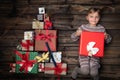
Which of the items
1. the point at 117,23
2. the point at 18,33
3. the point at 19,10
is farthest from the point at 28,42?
the point at 117,23

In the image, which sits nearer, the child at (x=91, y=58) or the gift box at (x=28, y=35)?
the child at (x=91, y=58)

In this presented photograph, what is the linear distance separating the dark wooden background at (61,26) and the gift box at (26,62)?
0.07 m

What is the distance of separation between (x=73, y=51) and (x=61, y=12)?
1.48 ft

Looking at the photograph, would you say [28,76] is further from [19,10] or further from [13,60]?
[19,10]

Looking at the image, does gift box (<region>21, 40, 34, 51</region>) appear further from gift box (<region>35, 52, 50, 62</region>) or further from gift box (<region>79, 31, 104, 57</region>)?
gift box (<region>79, 31, 104, 57</region>)

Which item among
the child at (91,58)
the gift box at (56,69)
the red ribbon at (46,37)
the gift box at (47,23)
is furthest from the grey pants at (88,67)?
the gift box at (47,23)

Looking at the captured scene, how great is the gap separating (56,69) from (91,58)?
1.35ft

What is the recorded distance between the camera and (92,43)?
306cm

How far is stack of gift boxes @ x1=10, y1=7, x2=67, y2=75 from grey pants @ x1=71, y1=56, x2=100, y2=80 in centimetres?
17

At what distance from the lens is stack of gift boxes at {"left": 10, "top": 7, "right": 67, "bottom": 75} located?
3205mm

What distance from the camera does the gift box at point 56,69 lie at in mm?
3215

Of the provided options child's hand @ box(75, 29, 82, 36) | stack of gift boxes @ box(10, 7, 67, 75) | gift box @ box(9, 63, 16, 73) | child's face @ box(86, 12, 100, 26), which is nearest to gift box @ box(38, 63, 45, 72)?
stack of gift boxes @ box(10, 7, 67, 75)

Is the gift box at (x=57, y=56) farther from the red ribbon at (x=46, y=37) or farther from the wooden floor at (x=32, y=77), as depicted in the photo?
the wooden floor at (x=32, y=77)

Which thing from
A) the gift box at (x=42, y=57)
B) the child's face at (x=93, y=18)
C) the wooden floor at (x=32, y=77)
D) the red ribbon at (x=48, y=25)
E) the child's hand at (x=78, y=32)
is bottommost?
the wooden floor at (x=32, y=77)
